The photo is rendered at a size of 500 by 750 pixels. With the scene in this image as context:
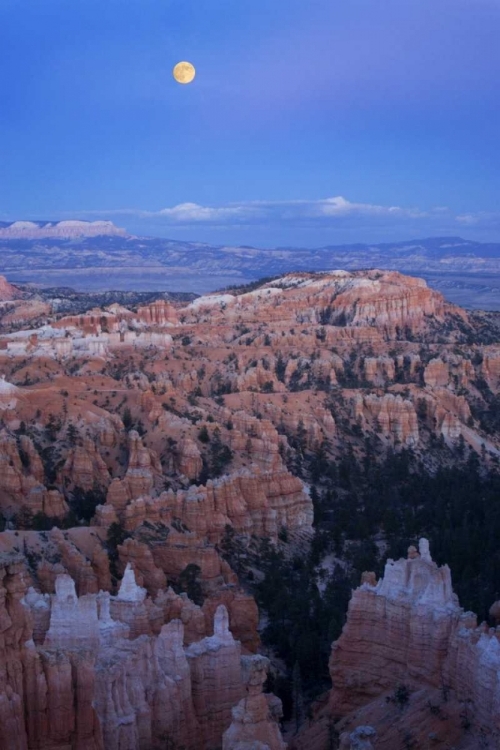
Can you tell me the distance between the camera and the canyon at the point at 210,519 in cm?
1745

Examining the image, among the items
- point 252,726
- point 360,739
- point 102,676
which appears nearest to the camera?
point 252,726

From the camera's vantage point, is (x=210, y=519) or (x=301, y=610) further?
(x=210, y=519)

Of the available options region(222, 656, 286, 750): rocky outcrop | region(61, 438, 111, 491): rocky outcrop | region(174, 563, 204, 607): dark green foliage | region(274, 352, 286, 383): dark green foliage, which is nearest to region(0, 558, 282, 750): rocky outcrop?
region(222, 656, 286, 750): rocky outcrop

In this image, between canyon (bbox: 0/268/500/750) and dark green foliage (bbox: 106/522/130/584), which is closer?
canyon (bbox: 0/268/500/750)

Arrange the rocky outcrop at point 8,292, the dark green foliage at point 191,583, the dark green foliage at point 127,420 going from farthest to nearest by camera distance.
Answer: the rocky outcrop at point 8,292, the dark green foliage at point 127,420, the dark green foliage at point 191,583

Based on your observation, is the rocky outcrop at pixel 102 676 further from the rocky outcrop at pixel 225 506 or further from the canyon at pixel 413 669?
the rocky outcrop at pixel 225 506

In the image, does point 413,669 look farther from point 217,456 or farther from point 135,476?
point 217,456

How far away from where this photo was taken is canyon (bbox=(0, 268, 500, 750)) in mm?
17453

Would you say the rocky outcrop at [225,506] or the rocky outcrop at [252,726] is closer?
the rocky outcrop at [252,726]

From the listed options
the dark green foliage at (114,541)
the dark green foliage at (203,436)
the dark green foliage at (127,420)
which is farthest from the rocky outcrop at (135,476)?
the dark green foliage at (203,436)

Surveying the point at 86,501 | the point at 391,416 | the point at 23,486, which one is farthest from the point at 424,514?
the point at 23,486

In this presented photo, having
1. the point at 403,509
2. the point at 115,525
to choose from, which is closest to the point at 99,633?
the point at 115,525

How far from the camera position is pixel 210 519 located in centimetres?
3519

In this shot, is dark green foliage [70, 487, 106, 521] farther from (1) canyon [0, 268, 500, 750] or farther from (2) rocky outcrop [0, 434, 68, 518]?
(2) rocky outcrop [0, 434, 68, 518]
